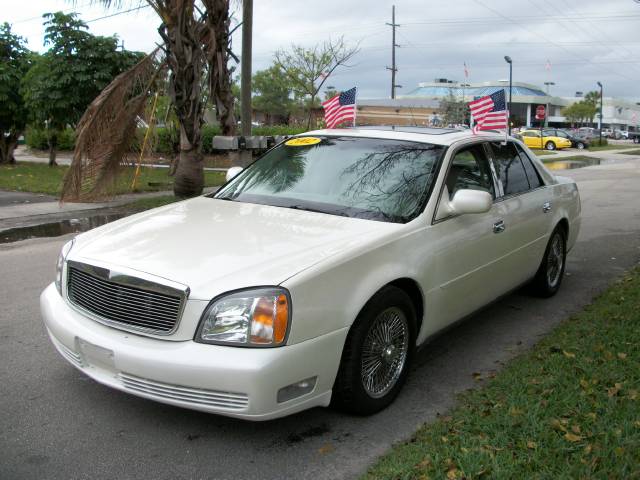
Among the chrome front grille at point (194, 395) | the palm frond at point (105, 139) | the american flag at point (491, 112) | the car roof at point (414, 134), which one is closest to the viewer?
the chrome front grille at point (194, 395)

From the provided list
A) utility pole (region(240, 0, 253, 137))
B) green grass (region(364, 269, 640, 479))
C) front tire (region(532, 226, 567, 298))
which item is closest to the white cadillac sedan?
green grass (region(364, 269, 640, 479))

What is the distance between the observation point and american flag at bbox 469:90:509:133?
7449 mm

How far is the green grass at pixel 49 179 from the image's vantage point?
14781 mm

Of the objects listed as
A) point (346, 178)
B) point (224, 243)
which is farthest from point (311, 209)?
point (224, 243)

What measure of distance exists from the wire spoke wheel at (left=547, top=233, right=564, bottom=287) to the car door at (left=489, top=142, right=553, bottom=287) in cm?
33

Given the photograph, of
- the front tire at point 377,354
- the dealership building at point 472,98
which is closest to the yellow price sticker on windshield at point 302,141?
the front tire at point 377,354

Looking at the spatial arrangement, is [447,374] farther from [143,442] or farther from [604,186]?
[604,186]

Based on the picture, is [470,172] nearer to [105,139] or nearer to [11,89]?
[105,139]

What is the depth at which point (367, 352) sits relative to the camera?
11.9 ft

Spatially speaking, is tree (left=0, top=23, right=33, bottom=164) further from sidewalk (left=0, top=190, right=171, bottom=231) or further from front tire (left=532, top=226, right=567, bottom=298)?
front tire (left=532, top=226, right=567, bottom=298)

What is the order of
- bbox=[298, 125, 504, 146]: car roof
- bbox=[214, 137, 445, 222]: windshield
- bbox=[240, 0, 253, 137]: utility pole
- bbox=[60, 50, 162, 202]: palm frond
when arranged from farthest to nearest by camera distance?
bbox=[240, 0, 253, 137]: utility pole
bbox=[60, 50, 162, 202]: palm frond
bbox=[298, 125, 504, 146]: car roof
bbox=[214, 137, 445, 222]: windshield

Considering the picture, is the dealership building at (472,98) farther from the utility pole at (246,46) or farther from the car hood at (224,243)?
the car hood at (224,243)

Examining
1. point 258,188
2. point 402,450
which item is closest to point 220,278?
point 402,450

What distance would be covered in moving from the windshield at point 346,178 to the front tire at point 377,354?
0.62m
